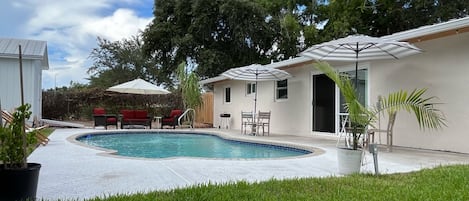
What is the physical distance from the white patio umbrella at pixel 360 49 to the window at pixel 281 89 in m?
4.63

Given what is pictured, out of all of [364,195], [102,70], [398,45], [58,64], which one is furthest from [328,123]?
[102,70]

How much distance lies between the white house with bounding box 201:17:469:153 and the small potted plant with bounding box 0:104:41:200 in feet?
23.3

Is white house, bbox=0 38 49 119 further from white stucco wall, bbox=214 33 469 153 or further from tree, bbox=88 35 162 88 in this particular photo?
tree, bbox=88 35 162 88

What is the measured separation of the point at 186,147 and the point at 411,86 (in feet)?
19.9

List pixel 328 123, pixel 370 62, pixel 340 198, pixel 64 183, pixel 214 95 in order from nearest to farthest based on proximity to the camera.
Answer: pixel 340 198 < pixel 64 183 < pixel 370 62 < pixel 328 123 < pixel 214 95

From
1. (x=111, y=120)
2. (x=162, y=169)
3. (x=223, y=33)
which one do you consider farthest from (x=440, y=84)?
(x=223, y=33)

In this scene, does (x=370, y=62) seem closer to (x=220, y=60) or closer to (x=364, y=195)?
(x=364, y=195)

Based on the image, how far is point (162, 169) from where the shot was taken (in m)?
5.77

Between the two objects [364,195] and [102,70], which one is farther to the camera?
[102,70]

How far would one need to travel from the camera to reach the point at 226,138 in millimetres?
12648

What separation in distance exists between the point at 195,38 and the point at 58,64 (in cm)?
789

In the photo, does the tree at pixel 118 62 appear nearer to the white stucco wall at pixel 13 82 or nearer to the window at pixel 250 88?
the window at pixel 250 88

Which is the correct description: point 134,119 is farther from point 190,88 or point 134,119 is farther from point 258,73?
point 258,73

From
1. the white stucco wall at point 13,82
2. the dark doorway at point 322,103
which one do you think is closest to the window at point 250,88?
the dark doorway at point 322,103
